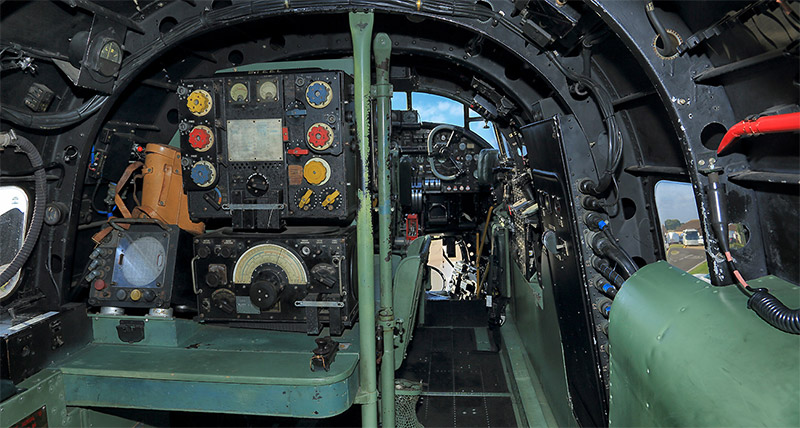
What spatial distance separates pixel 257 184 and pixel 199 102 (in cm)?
71

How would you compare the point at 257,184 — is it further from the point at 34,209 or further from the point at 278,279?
the point at 34,209

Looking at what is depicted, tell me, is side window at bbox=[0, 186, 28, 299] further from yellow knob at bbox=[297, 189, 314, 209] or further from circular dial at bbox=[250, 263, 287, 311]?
yellow knob at bbox=[297, 189, 314, 209]

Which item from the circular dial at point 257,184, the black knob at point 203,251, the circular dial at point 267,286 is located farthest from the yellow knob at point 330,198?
the black knob at point 203,251

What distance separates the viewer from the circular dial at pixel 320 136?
2.90 meters

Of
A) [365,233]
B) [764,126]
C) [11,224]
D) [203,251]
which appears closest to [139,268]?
[203,251]

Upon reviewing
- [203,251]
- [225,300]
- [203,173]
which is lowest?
[225,300]

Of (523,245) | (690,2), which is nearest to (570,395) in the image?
(523,245)

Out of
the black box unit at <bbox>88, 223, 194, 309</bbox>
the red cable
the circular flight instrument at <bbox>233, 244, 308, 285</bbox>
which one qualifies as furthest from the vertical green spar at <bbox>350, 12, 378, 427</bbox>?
the red cable

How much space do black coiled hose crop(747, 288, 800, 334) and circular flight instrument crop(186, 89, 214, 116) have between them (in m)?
3.11

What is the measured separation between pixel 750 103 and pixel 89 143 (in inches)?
144

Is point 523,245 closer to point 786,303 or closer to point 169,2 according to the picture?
point 786,303

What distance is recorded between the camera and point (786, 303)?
4.32 feet

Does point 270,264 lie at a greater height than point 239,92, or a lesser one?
lesser

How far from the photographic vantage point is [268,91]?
2.97m
